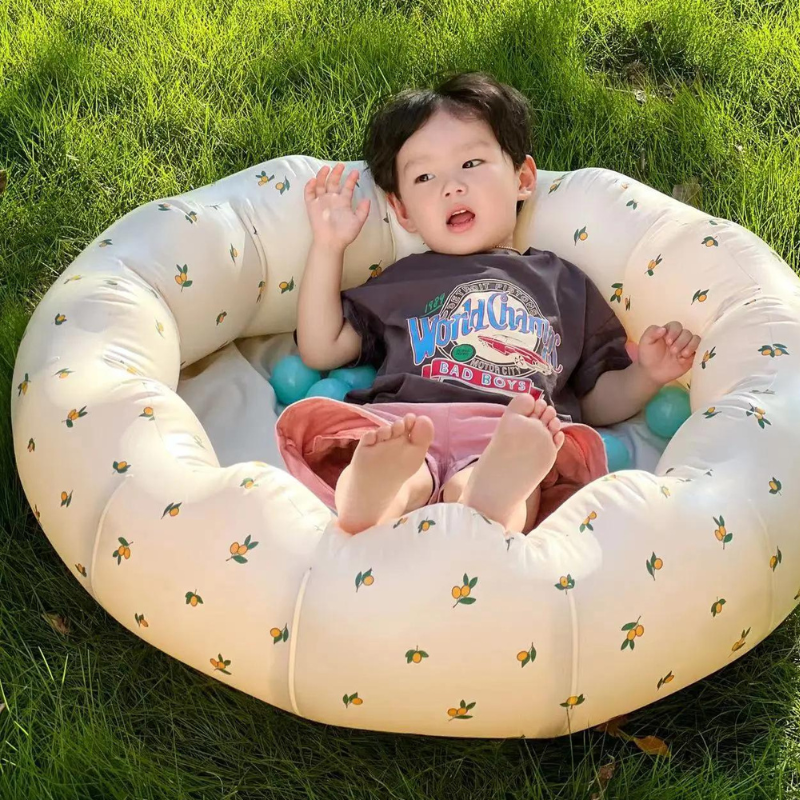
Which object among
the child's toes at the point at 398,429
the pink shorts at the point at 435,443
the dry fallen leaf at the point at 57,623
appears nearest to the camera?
the child's toes at the point at 398,429

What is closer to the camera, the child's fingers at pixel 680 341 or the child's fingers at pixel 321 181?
the child's fingers at pixel 680 341

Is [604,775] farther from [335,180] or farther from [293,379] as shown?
[335,180]

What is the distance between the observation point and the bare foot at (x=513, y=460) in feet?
6.07

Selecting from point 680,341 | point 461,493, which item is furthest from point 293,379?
point 680,341

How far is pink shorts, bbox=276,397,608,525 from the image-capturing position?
2.23 metres

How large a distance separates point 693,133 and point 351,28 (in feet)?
4.20

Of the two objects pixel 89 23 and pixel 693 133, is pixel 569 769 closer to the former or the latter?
pixel 693 133

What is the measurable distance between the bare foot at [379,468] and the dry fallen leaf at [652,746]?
66 centimetres

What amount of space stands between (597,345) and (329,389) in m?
0.70

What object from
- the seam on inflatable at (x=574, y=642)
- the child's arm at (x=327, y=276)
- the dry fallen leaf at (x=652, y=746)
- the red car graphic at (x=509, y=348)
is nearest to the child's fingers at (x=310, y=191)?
the child's arm at (x=327, y=276)

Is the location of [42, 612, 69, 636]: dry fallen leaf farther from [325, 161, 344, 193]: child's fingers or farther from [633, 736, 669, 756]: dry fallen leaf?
[325, 161, 344, 193]: child's fingers

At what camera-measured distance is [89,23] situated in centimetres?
Answer: 370

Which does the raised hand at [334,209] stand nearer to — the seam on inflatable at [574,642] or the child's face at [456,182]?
the child's face at [456,182]

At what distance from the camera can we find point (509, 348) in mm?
2453
